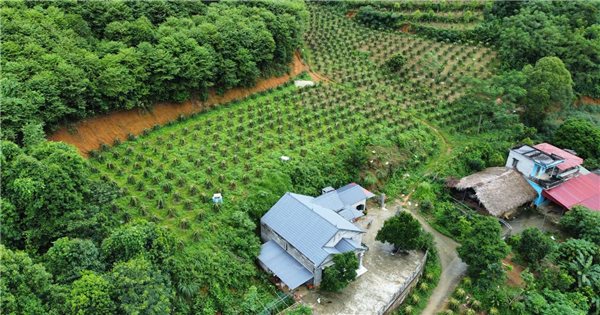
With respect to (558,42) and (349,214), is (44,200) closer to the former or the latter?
(349,214)

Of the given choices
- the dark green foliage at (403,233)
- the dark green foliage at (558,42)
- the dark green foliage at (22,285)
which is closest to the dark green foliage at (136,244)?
the dark green foliage at (22,285)

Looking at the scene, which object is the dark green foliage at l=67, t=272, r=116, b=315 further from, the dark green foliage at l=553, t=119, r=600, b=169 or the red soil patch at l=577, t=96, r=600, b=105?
the red soil patch at l=577, t=96, r=600, b=105

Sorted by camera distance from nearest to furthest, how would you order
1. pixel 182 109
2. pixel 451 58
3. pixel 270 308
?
1. pixel 270 308
2. pixel 182 109
3. pixel 451 58

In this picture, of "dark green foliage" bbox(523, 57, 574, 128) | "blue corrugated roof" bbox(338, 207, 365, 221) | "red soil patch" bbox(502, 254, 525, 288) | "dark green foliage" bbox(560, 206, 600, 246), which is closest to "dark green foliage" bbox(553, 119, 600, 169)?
"dark green foliage" bbox(523, 57, 574, 128)

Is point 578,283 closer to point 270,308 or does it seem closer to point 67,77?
point 270,308

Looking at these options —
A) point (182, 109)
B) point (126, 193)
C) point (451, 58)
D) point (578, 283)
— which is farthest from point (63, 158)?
point (451, 58)

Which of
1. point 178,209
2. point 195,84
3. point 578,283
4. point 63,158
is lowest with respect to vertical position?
point 578,283

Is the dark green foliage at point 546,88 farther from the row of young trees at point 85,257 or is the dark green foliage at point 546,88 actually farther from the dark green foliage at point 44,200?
the dark green foliage at point 44,200

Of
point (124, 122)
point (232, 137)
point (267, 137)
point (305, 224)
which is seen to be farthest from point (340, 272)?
point (124, 122)
